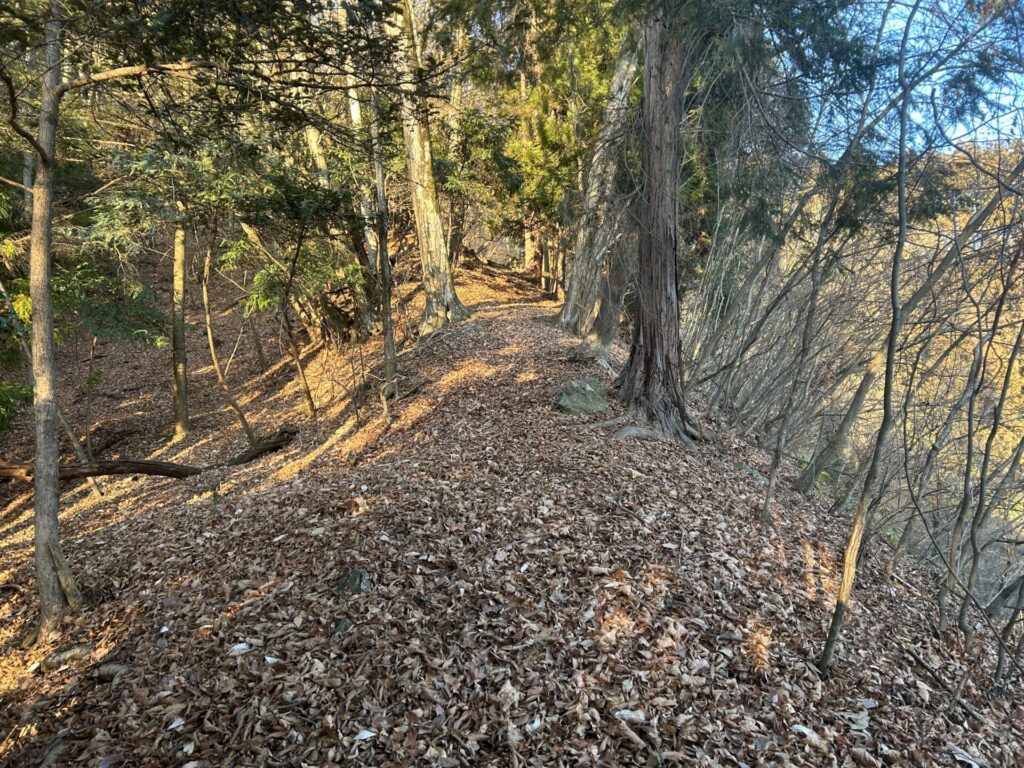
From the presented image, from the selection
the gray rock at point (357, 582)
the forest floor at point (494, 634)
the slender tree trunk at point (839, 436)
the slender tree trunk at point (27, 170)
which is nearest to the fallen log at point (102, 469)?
the forest floor at point (494, 634)

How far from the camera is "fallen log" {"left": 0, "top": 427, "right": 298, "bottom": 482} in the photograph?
21.7 feet

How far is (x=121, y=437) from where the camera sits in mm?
12328

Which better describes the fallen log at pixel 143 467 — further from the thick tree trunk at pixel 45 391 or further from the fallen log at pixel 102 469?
the thick tree trunk at pixel 45 391

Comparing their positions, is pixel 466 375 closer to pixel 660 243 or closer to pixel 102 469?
pixel 660 243

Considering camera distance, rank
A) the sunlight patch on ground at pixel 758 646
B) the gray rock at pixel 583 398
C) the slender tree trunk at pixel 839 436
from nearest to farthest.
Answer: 1. the sunlight patch on ground at pixel 758 646
2. the slender tree trunk at pixel 839 436
3. the gray rock at pixel 583 398

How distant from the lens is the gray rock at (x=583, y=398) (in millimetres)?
7035

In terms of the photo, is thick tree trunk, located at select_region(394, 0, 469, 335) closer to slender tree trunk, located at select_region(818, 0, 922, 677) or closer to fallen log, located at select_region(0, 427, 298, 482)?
fallen log, located at select_region(0, 427, 298, 482)

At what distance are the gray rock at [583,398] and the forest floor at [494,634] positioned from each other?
2.31ft

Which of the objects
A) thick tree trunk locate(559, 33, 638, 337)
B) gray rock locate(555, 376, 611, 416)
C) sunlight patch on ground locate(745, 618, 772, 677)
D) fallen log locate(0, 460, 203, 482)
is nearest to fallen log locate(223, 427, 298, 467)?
fallen log locate(0, 460, 203, 482)

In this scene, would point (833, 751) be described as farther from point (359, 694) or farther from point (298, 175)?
point (298, 175)

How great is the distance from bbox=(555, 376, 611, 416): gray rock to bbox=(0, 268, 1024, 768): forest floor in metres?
0.70

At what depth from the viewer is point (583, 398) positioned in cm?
720

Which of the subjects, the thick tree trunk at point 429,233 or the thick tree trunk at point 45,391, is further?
the thick tree trunk at point 429,233

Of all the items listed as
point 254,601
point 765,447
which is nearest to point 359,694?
point 254,601
